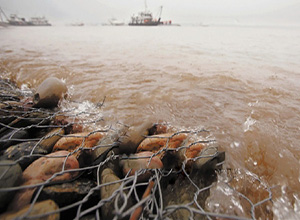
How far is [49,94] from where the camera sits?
2965mm

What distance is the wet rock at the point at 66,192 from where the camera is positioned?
1.26 metres

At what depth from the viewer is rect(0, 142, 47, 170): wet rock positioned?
1.53 metres

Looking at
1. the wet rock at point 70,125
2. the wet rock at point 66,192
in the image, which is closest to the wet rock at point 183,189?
the wet rock at point 66,192

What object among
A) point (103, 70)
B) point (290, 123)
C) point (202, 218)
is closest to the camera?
point (202, 218)

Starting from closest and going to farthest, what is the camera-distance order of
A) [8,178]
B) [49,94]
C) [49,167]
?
1. [8,178]
2. [49,167]
3. [49,94]

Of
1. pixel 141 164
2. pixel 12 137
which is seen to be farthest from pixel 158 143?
pixel 12 137

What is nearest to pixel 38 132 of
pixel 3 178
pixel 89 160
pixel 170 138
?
pixel 89 160

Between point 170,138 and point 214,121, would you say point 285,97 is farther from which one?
point 170,138

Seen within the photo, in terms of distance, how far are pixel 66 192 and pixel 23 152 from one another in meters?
0.74

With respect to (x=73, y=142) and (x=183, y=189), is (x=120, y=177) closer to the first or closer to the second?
(x=183, y=189)

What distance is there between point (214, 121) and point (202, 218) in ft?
6.31

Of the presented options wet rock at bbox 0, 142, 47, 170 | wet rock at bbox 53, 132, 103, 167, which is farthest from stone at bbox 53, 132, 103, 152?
wet rock at bbox 0, 142, 47, 170

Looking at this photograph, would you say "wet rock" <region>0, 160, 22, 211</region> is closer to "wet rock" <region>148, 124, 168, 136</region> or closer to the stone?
the stone

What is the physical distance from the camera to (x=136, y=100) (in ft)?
12.6
